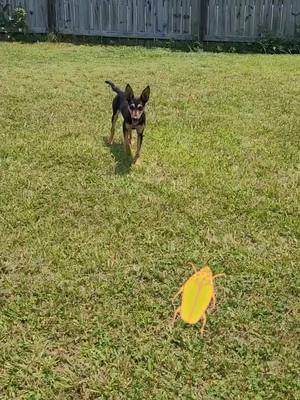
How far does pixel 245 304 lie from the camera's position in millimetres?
2941

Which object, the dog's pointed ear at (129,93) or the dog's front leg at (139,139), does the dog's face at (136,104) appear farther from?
the dog's front leg at (139,139)

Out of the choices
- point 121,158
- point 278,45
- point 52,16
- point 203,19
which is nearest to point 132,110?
point 121,158

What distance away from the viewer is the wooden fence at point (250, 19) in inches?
440

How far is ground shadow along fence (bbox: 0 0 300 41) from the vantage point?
1124 centimetres

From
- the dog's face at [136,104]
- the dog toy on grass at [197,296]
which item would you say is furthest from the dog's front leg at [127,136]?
the dog toy on grass at [197,296]

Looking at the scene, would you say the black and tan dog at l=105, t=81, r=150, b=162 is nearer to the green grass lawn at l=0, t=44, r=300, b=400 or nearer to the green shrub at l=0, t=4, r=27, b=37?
the green grass lawn at l=0, t=44, r=300, b=400

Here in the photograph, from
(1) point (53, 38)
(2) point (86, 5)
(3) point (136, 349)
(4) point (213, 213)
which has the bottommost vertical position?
(3) point (136, 349)

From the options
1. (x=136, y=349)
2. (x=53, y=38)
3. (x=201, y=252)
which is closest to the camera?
(x=136, y=349)

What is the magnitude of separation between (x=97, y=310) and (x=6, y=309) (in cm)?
52

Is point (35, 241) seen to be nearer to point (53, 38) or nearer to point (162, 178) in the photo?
point (162, 178)

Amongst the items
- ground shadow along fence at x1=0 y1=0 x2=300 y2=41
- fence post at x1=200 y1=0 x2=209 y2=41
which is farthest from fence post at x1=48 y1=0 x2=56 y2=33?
fence post at x1=200 y1=0 x2=209 y2=41

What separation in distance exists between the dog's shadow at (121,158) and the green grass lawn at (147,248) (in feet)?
0.06

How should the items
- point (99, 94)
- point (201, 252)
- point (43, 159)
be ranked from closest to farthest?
1. point (201, 252)
2. point (43, 159)
3. point (99, 94)

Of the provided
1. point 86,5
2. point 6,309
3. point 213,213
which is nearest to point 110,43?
point 86,5
